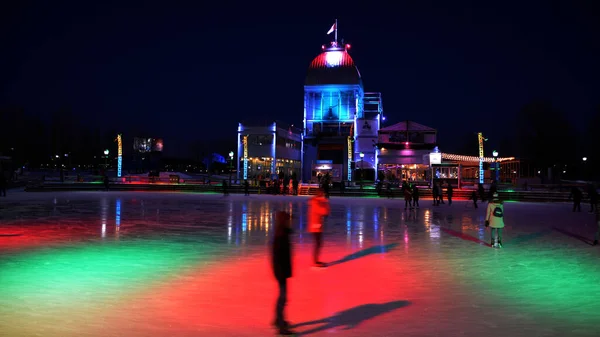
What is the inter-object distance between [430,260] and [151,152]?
3138 inches

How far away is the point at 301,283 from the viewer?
7.97 metres

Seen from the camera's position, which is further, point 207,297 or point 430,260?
point 430,260

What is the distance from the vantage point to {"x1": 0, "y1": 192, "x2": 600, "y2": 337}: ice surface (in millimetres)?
5765

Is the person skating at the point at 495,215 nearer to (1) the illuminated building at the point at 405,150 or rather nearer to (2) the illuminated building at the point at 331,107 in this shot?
(1) the illuminated building at the point at 405,150

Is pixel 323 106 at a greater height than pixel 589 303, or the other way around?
pixel 323 106

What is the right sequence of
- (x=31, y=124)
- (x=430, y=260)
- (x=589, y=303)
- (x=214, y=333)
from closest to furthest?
(x=214, y=333) < (x=589, y=303) < (x=430, y=260) < (x=31, y=124)

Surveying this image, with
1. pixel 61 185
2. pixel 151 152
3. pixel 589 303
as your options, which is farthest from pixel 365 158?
pixel 589 303

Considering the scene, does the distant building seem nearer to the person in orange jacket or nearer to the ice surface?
the ice surface

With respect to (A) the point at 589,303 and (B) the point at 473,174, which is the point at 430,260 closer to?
(A) the point at 589,303

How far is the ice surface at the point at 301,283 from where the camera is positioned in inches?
227

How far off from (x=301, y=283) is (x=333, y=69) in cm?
5977

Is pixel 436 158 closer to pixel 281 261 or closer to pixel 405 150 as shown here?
pixel 405 150

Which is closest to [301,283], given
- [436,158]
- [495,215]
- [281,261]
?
[281,261]

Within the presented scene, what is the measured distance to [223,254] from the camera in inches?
425
